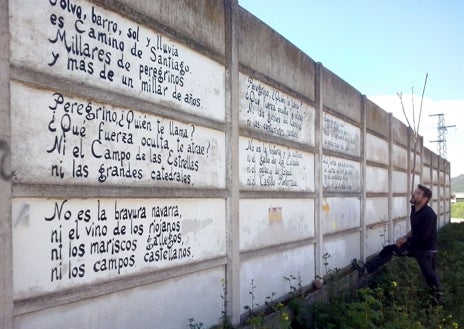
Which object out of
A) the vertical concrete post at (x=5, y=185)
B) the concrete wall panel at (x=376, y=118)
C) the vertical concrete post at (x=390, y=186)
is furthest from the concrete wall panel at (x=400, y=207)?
the vertical concrete post at (x=5, y=185)

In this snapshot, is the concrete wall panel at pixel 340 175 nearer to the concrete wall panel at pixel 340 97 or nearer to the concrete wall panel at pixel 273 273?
the concrete wall panel at pixel 340 97

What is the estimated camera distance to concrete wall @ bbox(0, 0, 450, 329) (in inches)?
94.0

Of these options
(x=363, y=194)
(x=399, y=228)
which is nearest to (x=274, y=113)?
(x=363, y=194)

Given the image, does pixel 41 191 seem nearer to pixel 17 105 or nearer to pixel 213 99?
pixel 17 105

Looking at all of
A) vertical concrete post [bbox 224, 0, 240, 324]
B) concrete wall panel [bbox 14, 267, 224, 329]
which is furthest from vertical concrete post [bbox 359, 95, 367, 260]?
concrete wall panel [bbox 14, 267, 224, 329]

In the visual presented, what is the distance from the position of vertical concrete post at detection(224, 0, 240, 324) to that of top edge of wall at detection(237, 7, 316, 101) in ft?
0.60

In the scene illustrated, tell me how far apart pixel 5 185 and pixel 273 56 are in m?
3.50

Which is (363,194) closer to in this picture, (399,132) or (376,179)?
(376,179)

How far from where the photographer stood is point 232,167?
13.9ft

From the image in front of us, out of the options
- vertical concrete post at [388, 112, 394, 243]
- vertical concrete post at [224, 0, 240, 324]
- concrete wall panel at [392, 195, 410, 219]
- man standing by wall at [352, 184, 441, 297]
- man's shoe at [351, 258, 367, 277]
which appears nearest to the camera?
vertical concrete post at [224, 0, 240, 324]

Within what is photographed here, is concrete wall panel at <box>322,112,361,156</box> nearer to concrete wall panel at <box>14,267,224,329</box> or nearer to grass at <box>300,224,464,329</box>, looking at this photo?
grass at <box>300,224,464,329</box>

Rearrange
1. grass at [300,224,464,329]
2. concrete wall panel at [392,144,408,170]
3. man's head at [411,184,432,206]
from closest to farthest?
1. grass at [300,224,464,329]
2. man's head at [411,184,432,206]
3. concrete wall panel at [392,144,408,170]

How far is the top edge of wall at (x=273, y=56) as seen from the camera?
180 inches

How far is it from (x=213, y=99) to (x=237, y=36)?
0.74 m
